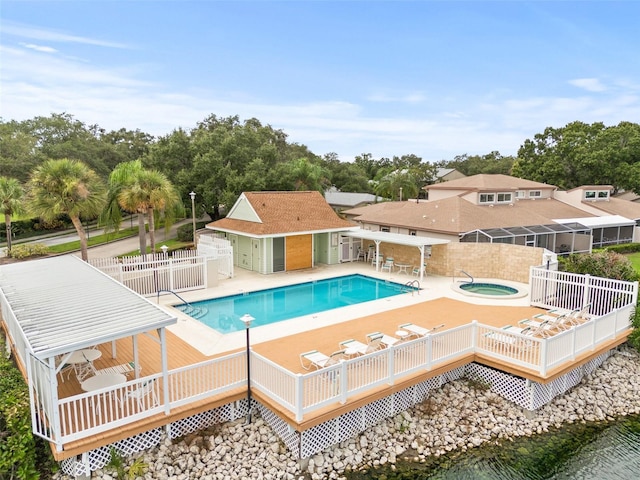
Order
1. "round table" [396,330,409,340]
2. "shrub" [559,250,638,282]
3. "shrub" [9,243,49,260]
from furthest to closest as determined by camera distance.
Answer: "shrub" [9,243,49,260] < "shrub" [559,250,638,282] < "round table" [396,330,409,340]

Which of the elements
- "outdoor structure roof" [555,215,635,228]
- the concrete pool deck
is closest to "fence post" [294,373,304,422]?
the concrete pool deck

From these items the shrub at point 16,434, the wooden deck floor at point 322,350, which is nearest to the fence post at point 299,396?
the wooden deck floor at point 322,350

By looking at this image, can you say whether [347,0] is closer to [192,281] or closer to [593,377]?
[192,281]

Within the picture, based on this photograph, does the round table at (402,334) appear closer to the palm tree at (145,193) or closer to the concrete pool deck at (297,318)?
the concrete pool deck at (297,318)

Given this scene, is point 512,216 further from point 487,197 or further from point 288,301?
point 288,301

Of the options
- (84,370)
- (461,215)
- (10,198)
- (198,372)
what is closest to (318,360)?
(198,372)

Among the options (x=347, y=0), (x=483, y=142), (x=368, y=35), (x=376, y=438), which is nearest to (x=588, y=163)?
(x=483, y=142)

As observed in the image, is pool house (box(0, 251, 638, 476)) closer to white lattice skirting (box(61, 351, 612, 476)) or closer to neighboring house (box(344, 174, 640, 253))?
white lattice skirting (box(61, 351, 612, 476))
